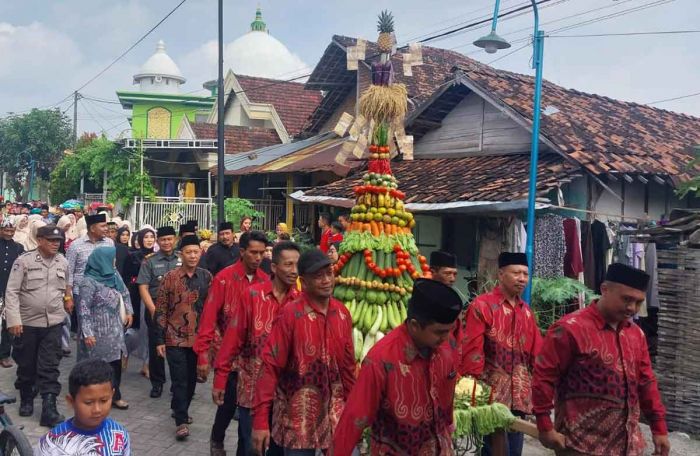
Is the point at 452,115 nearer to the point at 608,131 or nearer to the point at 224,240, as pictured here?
the point at 608,131

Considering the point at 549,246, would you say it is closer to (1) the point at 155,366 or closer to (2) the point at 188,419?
(1) the point at 155,366

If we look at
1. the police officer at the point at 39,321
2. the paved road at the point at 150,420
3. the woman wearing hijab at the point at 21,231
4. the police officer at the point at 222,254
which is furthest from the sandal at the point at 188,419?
the woman wearing hijab at the point at 21,231

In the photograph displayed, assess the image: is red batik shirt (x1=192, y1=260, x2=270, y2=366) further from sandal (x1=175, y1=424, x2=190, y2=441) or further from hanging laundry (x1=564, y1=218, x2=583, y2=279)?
hanging laundry (x1=564, y1=218, x2=583, y2=279)

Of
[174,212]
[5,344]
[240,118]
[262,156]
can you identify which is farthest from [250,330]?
[240,118]

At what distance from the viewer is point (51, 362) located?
283 inches

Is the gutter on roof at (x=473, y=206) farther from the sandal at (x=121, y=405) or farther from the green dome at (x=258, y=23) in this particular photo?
the green dome at (x=258, y=23)

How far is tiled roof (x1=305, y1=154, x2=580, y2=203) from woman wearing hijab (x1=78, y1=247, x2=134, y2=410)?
5.48 meters

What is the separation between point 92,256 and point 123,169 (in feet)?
53.0

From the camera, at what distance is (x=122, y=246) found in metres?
9.95

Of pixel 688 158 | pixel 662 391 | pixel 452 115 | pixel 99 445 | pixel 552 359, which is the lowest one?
pixel 662 391

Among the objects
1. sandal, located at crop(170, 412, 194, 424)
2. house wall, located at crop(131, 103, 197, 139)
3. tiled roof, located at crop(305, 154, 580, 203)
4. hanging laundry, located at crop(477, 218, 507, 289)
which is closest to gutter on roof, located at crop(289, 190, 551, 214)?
tiled roof, located at crop(305, 154, 580, 203)

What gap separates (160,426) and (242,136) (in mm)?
17746

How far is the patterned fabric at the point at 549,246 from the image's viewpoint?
1045 cm

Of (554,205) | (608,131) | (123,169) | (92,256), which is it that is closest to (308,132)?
(123,169)
